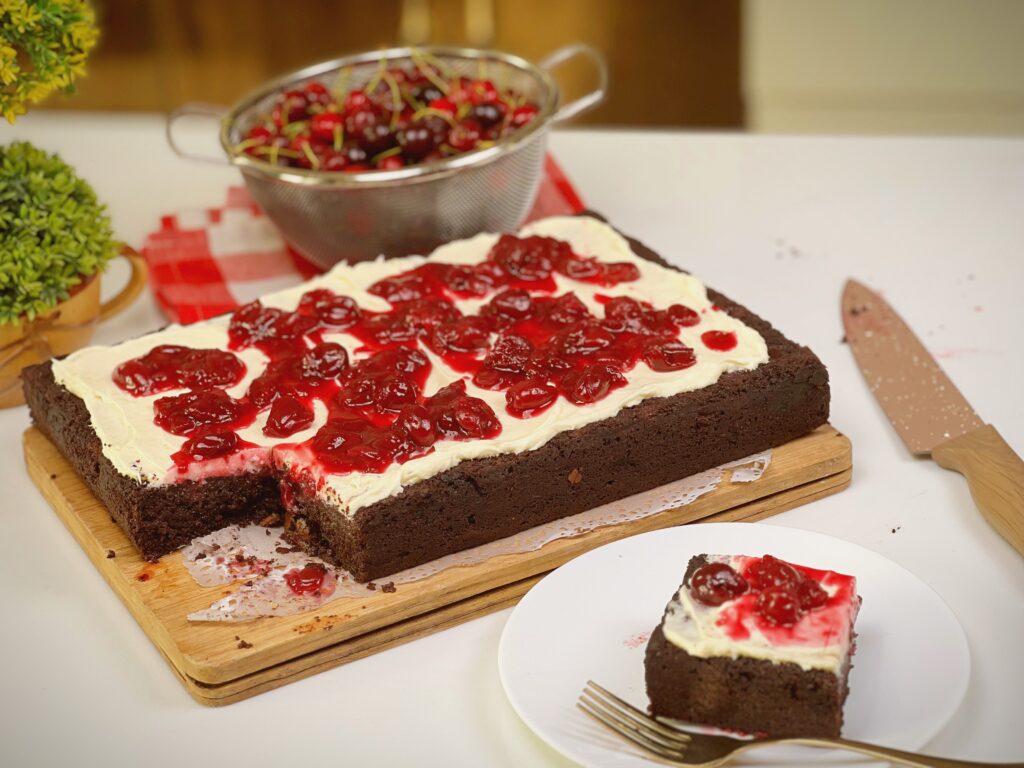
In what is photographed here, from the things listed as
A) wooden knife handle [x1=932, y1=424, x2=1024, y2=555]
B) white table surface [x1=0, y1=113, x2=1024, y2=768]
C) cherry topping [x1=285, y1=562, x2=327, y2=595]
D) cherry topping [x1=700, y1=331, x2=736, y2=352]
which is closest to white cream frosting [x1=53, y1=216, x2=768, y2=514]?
cherry topping [x1=700, y1=331, x2=736, y2=352]

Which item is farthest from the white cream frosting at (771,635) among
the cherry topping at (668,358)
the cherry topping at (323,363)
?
the cherry topping at (323,363)

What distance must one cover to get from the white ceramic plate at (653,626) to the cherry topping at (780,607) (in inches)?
5.7

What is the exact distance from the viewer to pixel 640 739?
1.60 meters

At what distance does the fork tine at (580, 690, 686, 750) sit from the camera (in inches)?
63.2

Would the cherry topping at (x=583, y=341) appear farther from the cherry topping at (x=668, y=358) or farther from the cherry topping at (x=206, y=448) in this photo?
the cherry topping at (x=206, y=448)

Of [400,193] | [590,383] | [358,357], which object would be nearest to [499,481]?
[590,383]

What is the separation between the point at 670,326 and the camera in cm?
235

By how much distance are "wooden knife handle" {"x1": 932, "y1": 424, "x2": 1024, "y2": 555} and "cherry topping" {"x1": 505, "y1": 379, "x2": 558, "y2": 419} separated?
0.68m

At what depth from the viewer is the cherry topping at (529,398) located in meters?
2.13

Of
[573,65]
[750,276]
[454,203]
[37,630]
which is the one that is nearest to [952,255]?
[750,276]

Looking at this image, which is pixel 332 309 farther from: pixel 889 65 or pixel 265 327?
pixel 889 65

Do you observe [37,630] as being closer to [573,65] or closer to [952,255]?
[952,255]

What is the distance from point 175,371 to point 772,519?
1.06 metres

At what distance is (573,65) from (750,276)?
279cm
